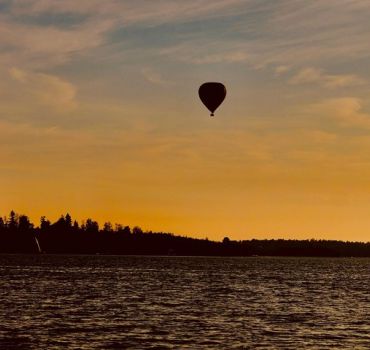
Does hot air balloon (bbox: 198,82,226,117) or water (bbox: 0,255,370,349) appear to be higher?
hot air balloon (bbox: 198,82,226,117)

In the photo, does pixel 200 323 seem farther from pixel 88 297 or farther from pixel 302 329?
pixel 88 297

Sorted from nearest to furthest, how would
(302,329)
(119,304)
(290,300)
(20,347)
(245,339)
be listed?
(20,347)
(245,339)
(302,329)
(119,304)
(290,300)

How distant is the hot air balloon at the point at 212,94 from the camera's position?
270ft

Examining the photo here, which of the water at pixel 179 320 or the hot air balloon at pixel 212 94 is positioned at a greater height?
the hot air balloon at pixel 212 94

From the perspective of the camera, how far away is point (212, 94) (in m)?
83.1

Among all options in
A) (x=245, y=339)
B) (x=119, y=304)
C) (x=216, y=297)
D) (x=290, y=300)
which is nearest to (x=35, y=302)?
(x=119, y=304)

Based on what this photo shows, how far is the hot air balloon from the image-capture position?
82312mm

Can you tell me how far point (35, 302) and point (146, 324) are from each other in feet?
89.8

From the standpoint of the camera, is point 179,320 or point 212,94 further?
point 212,94

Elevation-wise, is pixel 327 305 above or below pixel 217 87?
below

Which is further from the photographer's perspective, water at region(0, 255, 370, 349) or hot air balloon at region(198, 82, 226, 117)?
hot air balloon at region(198, 82, 226, 117)

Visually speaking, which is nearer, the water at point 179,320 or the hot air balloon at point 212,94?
the water at point 179,320

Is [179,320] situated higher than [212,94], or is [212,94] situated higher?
[212,94]

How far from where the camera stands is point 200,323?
72375 mm
